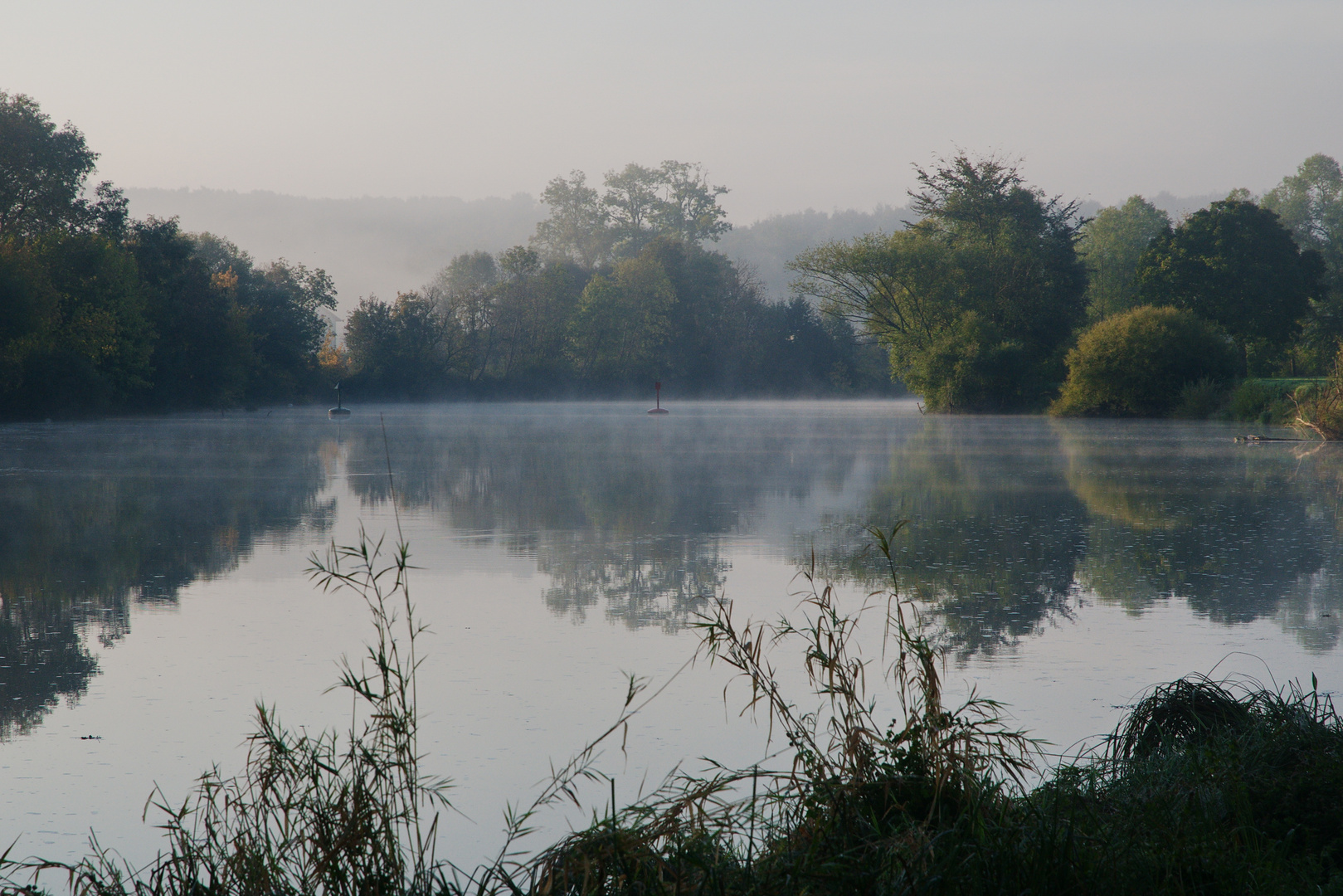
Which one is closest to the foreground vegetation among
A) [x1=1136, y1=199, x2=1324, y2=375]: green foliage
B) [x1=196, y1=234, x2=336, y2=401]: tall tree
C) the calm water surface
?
the calm water surface

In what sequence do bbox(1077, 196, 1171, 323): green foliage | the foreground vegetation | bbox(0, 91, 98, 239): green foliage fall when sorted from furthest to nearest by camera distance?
bbox(1077, 196, 1171, 323): green foliage, bbox(0, 91, 98, 239): green foliage, the foreground vegetation

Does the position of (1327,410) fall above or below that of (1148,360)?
below

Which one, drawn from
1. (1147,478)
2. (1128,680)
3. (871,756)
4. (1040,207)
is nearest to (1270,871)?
(871,756)

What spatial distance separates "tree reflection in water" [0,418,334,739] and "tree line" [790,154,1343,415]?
2915 cm

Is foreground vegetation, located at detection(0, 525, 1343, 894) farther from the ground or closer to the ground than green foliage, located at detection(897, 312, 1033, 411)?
closer to the ground

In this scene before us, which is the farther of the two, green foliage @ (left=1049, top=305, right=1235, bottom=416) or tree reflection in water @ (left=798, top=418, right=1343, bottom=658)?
green foliage @ (left=1049, top=305, right=1235, bottom=416)

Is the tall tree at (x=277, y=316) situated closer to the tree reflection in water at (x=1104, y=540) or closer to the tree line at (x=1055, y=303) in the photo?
the tree line at (x=1055, y=303)

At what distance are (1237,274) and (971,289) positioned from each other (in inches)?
404

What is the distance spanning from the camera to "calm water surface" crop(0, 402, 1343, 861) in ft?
14.6

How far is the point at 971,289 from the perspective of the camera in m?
50.4

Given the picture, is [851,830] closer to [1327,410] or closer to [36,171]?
[1327,410]

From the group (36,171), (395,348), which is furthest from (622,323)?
(36,171)

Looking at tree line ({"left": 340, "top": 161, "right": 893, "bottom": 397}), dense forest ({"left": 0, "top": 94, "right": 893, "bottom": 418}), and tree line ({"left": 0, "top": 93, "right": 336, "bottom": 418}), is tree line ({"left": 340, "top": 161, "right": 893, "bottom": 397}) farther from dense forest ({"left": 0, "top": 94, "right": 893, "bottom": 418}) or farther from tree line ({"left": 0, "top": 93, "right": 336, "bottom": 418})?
tree line ({"left": 0, "top": 93, "right": 336, "bottom": 418})

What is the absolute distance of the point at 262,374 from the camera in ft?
198
